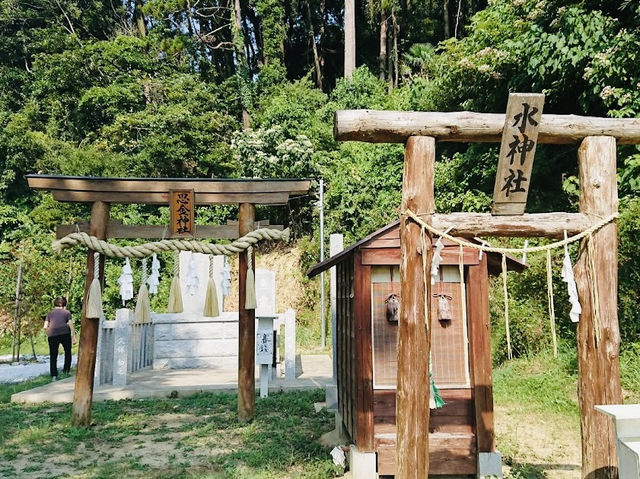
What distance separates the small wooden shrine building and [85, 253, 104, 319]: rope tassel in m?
3.40

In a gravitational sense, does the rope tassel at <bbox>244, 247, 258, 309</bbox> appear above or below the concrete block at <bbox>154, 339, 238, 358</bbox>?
above

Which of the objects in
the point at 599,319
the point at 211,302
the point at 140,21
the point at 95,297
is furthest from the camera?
the point at 140,21

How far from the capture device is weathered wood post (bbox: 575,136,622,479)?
138 inches

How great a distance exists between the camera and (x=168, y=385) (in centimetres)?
862

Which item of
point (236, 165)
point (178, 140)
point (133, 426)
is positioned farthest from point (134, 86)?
point (133, 426)

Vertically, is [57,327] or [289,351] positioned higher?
[57,327]

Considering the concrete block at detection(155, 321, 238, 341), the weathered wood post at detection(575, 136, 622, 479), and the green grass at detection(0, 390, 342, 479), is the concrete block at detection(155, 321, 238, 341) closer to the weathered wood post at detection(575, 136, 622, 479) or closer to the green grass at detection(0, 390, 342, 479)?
the green grass at detection(0, 390, 342, 479)

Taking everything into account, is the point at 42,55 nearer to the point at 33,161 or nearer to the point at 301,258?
the point at 33,161

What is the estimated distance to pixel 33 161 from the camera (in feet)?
61.8

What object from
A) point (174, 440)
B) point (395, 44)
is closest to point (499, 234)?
point (174, 440)

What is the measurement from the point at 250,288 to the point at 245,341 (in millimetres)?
703

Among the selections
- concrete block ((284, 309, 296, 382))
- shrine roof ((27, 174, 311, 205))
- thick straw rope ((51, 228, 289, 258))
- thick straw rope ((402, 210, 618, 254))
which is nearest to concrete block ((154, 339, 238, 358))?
concrete block ((284, 309, 296, 382))

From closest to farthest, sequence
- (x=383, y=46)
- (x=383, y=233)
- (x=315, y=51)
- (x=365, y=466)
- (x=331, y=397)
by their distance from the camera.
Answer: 1. (x=365, y=466)
2. (x=383, y=233)
3. (x=331, y=397)
4. (x=383, y=46)
5. (x=315, y=51)

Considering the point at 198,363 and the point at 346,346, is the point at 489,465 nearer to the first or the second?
the point at 346,346
